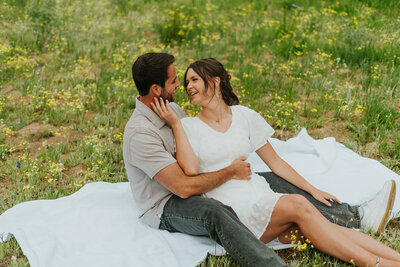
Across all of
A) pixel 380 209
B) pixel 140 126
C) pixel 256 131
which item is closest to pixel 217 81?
pixel 256 131

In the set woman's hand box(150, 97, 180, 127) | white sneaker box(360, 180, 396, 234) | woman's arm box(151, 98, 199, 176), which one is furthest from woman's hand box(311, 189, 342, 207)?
woman's hand box(150, 97, 180, 127)

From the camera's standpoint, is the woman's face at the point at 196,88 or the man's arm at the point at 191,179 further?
the woman's face at the point at 196,88

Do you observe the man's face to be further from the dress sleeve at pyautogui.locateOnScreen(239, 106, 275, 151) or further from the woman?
the dress sleeve at pyautogui.locateOnScreen(239, 106, 275, 151)

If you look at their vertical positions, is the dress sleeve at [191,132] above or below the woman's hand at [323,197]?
above

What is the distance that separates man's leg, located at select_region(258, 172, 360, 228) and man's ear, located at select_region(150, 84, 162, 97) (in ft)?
4.23

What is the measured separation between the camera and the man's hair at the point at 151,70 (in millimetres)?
3402

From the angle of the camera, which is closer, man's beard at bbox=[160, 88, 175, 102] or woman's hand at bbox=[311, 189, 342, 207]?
man's beard at bbox=[160, 88, 175, 102]

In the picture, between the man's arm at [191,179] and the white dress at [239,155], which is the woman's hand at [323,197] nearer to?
the white dress at [239,155]

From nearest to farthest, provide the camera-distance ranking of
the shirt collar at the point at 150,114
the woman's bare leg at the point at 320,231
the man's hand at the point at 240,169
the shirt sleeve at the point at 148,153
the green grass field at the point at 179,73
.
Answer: the woman's bare leg at the point at 320,231 < the shirt sleeve at the point at 148,153 < the man's hand at the point at 240,169 < the shirt collar at the point at 150,114 < the green grass field at the point at 179,73

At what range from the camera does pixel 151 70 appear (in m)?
3.40

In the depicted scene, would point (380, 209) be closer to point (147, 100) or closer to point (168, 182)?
point (168, 182)

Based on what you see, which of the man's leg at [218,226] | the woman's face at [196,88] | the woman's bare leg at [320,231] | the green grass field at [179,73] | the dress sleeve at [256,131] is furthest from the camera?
the green grass field at [179,73]

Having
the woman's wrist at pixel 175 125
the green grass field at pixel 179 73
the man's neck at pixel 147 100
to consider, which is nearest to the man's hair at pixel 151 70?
the man's neck at pixel 147 100

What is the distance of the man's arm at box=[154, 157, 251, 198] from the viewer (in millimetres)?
3205
